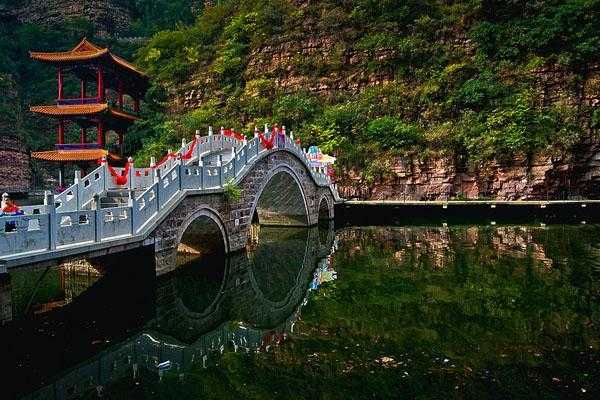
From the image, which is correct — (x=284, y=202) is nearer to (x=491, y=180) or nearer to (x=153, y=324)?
(x=153, y=324)

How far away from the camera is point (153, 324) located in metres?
8.48

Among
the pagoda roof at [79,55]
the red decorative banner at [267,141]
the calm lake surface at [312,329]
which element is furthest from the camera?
the pagoda roof at [79,55]

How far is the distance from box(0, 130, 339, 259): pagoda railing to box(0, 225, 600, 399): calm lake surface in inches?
36.9

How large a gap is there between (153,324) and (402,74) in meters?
28.5

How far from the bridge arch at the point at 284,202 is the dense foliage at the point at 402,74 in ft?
29.0

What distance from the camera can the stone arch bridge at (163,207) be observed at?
24.9 feet

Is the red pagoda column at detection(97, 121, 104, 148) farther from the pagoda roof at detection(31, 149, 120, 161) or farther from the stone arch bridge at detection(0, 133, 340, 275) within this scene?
the stone arch bridge at detection(0, 133, 340, 275)

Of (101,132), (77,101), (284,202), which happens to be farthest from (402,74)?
(77,101)

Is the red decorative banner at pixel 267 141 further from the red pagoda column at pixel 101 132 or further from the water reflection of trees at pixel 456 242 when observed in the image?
the red pagoda column at pixel 101 132

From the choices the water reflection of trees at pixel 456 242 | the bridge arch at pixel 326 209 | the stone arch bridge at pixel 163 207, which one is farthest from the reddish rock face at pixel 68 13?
the water reflection of trees at pixel 456 242

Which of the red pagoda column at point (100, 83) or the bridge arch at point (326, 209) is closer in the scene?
the bridge arch at point (326, 209)

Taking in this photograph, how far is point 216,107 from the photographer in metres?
35.6

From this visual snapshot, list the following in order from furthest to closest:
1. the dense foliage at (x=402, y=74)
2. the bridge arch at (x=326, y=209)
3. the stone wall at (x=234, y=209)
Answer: the dense foliage at (x=402, y=74), the bridge arch at (x=326, y=209), the stone wall at (x=234, y=209)

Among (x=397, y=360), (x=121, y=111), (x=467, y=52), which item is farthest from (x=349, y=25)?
(x=397, y=360)
